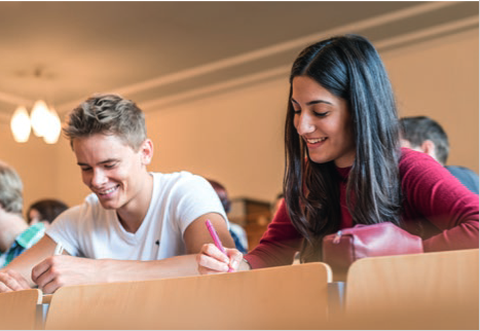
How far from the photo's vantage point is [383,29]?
5.14 m

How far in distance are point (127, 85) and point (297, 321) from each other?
5.61m

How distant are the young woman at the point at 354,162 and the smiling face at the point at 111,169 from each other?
0.49 meters

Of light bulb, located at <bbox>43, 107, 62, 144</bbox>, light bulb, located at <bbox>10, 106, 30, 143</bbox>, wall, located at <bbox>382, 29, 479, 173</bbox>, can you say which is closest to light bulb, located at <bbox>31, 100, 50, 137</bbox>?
light bulb, located at <bbox>43, 107, 62, 144</bbox>

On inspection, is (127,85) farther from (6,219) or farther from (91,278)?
(91,278)

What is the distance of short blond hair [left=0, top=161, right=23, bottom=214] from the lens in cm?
242

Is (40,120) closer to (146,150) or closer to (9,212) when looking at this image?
(9,212)

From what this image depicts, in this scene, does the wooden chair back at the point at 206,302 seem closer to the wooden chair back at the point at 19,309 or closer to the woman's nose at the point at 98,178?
the wooden chair back at the point at 19,309

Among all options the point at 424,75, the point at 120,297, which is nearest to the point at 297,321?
the point at 120,297

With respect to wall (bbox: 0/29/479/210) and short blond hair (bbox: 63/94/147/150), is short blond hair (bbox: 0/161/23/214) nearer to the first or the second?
short blond hair (bbox: 63/94/147/150)

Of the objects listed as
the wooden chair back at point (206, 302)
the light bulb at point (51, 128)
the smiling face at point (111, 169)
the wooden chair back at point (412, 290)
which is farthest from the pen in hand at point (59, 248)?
the light bulb at point (51, 128)

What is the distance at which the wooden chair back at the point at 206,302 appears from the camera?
86 centimetres

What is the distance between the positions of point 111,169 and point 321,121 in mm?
681

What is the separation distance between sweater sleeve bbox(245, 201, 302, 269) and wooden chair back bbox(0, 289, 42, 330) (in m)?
0.56

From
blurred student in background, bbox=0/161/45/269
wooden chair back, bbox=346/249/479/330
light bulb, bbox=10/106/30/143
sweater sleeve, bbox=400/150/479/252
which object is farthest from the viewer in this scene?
light bulb, bbox=10/106/30/143
